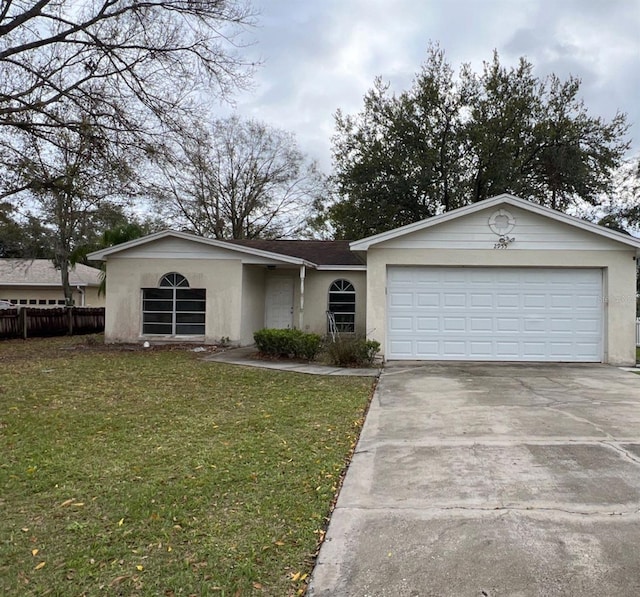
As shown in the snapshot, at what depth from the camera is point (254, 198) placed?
1249 inches

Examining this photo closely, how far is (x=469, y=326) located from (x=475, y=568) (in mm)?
9446

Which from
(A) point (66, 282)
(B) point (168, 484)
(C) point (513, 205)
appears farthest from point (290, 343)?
(A) point (66, 282)

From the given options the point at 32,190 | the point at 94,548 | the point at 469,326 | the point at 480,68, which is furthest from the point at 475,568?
the point at 480,68

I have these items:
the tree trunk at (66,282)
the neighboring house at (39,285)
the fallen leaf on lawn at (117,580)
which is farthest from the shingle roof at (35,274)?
the fallen leaf on lawn at (117,580)

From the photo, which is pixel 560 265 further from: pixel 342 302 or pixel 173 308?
pixel 173 308

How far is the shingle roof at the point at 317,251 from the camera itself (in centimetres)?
1683

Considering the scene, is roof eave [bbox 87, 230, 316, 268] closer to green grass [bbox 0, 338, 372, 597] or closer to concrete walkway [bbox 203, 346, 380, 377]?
concrete walkway [bbox 203, 346, 380, 377]

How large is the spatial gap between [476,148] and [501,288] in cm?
1388

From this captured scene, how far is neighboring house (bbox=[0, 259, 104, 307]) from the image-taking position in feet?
84.4

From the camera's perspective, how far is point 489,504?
3699 millimetres

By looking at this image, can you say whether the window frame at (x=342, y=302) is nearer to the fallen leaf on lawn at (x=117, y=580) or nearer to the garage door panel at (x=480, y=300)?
the garage door panel at (x=480, y=300)

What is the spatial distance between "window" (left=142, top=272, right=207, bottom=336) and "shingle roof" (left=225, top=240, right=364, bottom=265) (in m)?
3.84

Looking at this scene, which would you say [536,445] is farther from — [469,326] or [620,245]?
[620,245]

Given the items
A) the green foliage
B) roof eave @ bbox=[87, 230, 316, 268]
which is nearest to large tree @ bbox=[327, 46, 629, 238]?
roof eave @ bbox=[87, 230, 316, 268]
